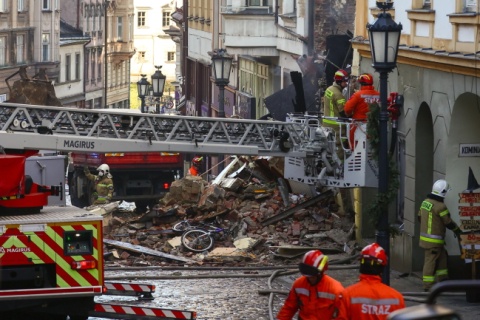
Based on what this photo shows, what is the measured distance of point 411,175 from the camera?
777 inches

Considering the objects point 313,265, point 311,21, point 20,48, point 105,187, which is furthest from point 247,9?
point 20,48

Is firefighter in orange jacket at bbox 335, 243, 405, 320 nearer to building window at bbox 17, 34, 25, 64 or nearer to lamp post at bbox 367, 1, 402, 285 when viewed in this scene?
lamp post at bbox 367, 1, 402, 285

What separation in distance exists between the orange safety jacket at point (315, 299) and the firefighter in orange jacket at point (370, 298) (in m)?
0.55

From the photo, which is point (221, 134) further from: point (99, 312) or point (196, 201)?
point (99, 312)

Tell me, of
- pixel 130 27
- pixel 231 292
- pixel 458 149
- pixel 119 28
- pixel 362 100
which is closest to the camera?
pixel 458 149

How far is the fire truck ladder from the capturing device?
22266 millimetres

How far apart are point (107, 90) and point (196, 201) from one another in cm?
6463

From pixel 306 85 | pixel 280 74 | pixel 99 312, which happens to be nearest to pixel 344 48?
pixel 306 85

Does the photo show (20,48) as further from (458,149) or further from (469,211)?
(469,211)

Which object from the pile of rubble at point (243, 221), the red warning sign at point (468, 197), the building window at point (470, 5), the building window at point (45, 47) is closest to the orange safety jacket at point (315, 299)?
the red warning sign at point (468, 197)

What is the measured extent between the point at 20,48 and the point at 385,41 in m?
57.5

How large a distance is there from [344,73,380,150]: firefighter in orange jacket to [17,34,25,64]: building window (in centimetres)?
5124

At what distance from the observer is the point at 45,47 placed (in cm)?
7388

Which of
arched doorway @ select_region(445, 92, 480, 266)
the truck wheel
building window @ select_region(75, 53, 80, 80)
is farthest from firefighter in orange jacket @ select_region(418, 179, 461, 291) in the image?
building window @ select_region(75, 53, 80, 80)
